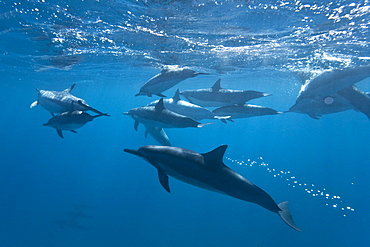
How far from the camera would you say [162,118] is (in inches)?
275

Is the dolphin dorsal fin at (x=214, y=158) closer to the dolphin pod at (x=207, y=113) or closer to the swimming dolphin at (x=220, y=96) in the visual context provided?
the dolphin pod at (x=207, y=113)

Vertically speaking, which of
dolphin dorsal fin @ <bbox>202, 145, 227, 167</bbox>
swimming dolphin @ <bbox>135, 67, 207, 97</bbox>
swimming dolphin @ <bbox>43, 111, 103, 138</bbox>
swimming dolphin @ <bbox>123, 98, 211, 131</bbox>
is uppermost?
swimming dolphin @ <bbox>135, 67, 207, 97</bbox>

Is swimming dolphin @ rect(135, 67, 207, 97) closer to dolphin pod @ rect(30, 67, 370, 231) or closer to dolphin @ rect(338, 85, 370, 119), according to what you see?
dolphin pod @ rect(30, 67, 370, 231)

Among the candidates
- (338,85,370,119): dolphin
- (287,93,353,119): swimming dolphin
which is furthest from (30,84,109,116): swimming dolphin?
(338,85,370,119): dolphin

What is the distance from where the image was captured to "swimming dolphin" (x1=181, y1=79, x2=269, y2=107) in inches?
323

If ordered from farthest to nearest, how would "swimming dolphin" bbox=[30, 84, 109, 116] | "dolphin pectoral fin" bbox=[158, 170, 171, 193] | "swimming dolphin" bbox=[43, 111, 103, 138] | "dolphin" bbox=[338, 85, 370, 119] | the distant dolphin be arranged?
"swimming dolphin" bbox=[30, 84, 109, 116] < "swimming dolphin" bbox=[43, 111, 103, 138] < "dolphin" bbox=[338, 85, 370, 119] < "dolphin pectoral fin" bbox=[158, 170, 171, 193] < the distant dolphin

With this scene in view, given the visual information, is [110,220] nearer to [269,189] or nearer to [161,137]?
[161,137]

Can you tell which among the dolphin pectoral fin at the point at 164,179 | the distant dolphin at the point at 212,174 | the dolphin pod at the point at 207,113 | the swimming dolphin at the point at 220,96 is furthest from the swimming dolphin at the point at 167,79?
the dolphin pectoral fin at the point at 164,179

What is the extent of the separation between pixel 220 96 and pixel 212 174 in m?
4.90

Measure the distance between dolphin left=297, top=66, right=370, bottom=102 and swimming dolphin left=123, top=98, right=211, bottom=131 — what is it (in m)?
3.79

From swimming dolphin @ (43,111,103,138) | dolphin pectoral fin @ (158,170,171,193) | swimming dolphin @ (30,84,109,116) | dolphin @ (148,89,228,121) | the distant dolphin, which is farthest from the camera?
dolphin @ (148,89,228,121)

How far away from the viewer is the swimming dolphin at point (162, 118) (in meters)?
6.55

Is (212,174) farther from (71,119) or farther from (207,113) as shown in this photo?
(71,119)

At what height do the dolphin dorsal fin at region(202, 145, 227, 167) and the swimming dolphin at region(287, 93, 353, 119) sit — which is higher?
the swimming dolphin at region(287, 93, 353, 119)
